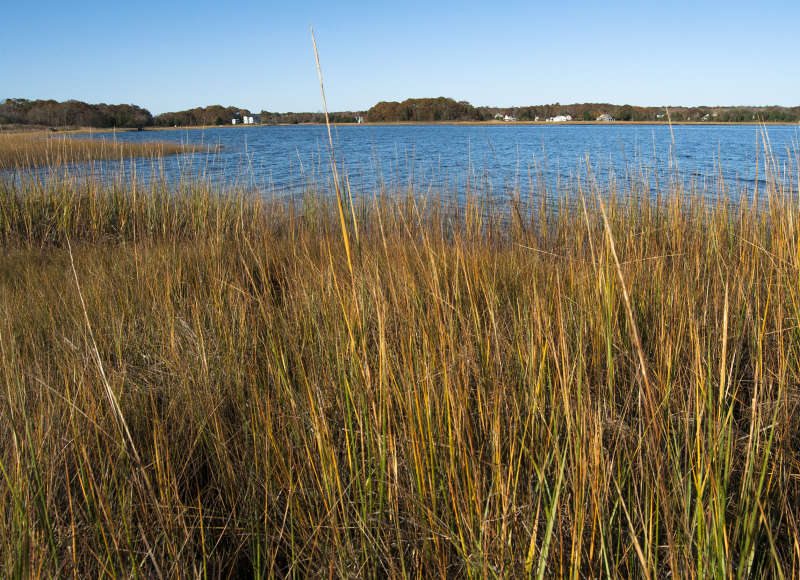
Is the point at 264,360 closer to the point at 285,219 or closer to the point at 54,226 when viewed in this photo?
the point at 285,219

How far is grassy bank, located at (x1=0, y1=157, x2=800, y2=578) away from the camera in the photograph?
94 cm

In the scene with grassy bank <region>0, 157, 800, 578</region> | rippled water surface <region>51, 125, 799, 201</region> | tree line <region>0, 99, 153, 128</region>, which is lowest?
grassy bank <region>0, 157, 800, 578</region>

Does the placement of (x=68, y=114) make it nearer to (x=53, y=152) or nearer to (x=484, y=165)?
(x=53, y=152)

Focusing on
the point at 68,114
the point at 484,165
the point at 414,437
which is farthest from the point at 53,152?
the point at 68,114

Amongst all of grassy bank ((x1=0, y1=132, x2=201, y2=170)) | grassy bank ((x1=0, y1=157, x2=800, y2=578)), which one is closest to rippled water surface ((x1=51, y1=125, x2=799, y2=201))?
grassy bank ((x1=0, y1=132, x2=201, y2=170))

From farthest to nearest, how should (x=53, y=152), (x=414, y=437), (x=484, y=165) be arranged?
(x=53, y=152) < (x=484, y=165) < (x=414, y=437)

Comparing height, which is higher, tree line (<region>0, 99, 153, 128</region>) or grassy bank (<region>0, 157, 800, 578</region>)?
tree line (<region>0, 99, 153, 128</region>)

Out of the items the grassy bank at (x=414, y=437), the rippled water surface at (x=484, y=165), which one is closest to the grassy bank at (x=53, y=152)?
the rippled water surface at (x=484, y=165)

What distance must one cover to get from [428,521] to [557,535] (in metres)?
0.28

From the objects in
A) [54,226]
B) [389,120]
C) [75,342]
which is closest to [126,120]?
[389,120]

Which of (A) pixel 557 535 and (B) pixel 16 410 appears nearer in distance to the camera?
(A) pixel 557 535

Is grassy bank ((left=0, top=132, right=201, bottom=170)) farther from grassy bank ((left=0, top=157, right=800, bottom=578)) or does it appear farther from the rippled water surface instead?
grassy bank ((left=0, top=157, right=800, bottom=578))

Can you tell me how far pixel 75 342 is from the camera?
1899 mm

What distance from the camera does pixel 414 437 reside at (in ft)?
3.36
